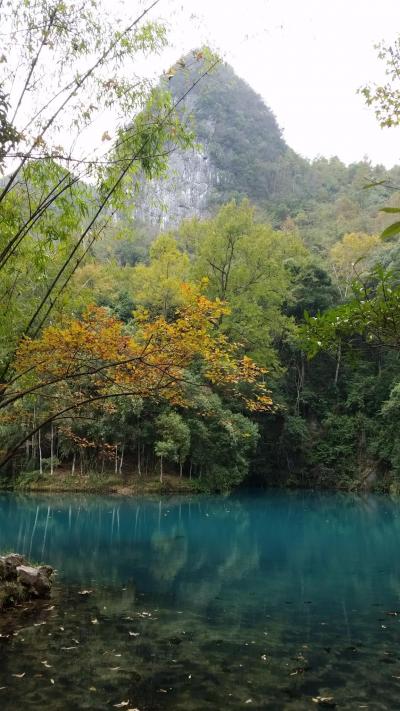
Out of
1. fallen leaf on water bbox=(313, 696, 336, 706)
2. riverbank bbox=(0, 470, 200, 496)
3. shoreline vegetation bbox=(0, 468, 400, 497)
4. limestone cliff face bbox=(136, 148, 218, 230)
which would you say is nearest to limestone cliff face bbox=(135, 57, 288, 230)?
limestone cliff face bbox=(136, 148, 218, 230)

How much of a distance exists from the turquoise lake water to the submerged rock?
10.8 inches

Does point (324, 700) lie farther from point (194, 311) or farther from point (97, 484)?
point (97, 484)

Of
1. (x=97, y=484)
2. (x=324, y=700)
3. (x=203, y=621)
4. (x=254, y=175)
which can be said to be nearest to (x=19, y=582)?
(x=203, y=621)

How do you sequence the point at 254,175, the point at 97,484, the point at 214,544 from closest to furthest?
1. the point at 214,544
2. the point at 97,484
3. the point at 254,175

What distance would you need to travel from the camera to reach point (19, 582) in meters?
7.54

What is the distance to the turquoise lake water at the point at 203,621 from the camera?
15.9ft

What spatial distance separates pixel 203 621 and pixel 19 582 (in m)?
2.59

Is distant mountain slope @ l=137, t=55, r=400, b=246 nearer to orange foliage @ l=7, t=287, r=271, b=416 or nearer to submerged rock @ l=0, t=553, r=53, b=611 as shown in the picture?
submerged rock @ l=0, t=553, r=53, b=611

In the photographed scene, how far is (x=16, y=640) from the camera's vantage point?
5.95m

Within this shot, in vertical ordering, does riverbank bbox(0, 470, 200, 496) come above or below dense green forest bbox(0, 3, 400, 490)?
below

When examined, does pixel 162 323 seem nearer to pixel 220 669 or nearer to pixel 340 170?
pixel 220 669

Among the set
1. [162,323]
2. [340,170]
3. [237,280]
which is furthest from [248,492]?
[340,170]

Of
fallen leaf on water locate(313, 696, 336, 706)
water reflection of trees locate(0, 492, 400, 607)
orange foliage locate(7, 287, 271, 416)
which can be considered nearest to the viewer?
fallen leaf on water locate(313, 696, 336, 706)

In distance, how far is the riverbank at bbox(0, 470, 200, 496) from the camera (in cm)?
2350
